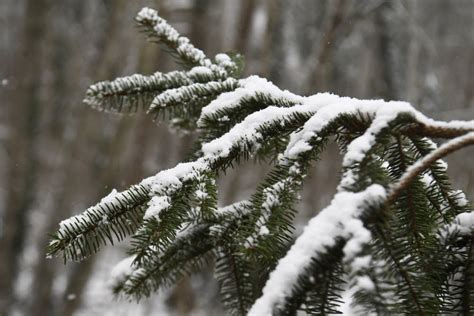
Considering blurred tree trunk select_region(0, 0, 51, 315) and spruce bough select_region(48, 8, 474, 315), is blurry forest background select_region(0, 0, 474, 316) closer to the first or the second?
blurred tree trunk select_region(0, 0, 51, 315)

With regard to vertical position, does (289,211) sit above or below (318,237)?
above

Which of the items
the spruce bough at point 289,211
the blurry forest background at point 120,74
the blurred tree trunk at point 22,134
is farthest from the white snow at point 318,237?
the blurred tree trunk at point 22,134

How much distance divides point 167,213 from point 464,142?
562 mm

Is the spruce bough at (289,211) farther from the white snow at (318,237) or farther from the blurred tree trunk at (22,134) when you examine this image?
the blurred tree trunk at (22,134)

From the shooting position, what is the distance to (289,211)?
3.18 ft

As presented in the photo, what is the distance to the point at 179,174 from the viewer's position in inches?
39.8

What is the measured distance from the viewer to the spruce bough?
82 centimetres

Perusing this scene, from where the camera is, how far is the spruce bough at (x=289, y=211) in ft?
2.69

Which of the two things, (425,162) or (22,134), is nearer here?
(425,162)

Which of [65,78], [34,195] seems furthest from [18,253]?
[65,78]

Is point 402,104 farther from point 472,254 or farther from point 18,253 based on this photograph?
point 18,253

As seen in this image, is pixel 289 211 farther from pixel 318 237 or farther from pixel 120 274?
pixel 120 274

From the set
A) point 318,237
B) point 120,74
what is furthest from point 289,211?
point 120,74

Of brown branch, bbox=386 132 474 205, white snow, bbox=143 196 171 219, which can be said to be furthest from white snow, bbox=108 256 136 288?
brown branch, bbox=386 132 474 205
